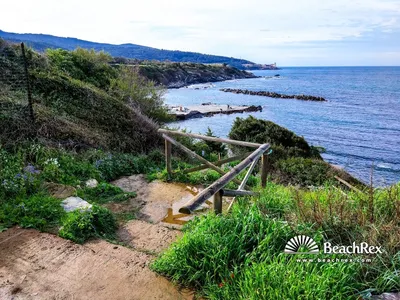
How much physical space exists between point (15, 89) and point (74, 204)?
18.9 feet

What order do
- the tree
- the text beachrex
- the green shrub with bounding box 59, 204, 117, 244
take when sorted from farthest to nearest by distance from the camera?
the tree → the green shrub with bounding box 59, 204, 117, 244 → the text beachrex

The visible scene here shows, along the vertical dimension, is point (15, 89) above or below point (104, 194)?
above

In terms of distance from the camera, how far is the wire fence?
785 cm

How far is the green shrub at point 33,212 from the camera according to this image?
446cm

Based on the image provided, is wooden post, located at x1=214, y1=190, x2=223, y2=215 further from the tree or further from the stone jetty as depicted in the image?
the stone jetty

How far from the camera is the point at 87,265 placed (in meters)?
3.61

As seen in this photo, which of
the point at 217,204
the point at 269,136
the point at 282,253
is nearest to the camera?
the point at 282,253

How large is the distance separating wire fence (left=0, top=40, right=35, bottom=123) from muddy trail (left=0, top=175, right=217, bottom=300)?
4489 mm

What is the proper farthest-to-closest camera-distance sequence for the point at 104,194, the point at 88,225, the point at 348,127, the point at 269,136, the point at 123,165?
the point at 348,127 → the point at 269,136 → the point at 123,165 → the point at 104,194 → the point at 88,225

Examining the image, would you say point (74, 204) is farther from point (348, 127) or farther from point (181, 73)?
point (181, 73)

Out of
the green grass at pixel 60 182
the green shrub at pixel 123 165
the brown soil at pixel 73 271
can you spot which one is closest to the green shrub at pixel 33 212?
the green grass at pixel 60 182

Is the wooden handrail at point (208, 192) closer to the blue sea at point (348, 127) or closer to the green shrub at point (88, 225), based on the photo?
the green shrub at point (88, 225)

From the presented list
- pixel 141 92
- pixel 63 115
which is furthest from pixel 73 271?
pixel 141 92

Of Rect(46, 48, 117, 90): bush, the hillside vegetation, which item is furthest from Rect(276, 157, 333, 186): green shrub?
Rect(46, 48, 117, 90): bush
